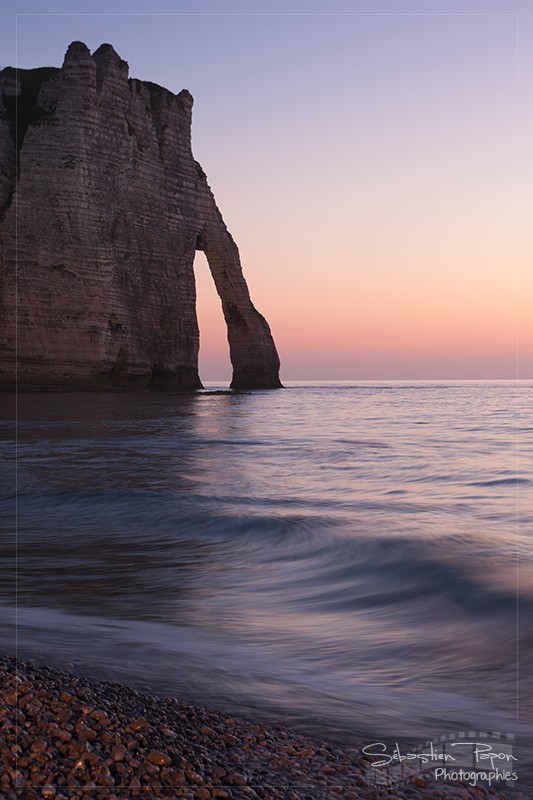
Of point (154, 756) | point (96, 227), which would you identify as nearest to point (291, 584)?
point (154, 756)

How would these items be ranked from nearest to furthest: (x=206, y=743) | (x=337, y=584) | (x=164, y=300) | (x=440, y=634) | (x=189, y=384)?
(x=206, y=743) < (x=440, y=634) < (x=337, y=584) < (x=164, y=300) < (x=189, y=384)

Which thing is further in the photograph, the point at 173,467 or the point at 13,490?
the point at 173,467

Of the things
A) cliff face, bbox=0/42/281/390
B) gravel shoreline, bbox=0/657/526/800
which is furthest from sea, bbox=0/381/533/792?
cliff face, bbox=0/42/281/390

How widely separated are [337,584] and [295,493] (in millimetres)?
4488

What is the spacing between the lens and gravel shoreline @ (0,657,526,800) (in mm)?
1896

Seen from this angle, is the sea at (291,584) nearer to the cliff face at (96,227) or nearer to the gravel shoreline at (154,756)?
the gravel shoreline at (154,756)

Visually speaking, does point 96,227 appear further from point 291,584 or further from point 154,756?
point 154,756

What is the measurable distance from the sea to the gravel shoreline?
0.85 ft

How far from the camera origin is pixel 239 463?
43.7ft

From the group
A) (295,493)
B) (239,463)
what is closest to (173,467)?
(239,463)

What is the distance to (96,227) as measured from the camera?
1420 inches

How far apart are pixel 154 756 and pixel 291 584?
3.55 metres

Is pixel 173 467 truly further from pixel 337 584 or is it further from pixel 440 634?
pixel 440 634

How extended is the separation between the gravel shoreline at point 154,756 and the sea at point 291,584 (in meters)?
0.26
